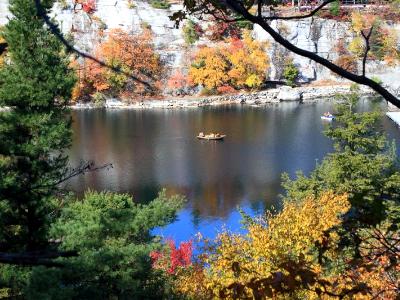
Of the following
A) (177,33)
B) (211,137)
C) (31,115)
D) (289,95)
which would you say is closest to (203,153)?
(211,137)

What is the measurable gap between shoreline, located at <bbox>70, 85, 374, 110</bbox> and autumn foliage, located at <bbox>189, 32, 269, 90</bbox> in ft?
3.89

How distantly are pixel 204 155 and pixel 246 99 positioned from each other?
1198 centimetres

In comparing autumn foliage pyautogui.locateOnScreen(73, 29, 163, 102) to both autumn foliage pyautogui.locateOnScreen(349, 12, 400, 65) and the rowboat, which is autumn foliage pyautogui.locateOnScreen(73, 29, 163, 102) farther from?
autumn foliage pyautogui.locateOnScreen(349, 12, 400, 65)

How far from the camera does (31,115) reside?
6625mm

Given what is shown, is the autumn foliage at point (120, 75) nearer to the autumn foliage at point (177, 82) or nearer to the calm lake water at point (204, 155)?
the autumn foliage at point (177, 82)

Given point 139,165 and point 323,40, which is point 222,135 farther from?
point 323,40

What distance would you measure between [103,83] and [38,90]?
23236mm

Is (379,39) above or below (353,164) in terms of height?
above

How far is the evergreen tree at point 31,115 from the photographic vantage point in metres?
6.44

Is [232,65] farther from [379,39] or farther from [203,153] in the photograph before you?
[203,153]

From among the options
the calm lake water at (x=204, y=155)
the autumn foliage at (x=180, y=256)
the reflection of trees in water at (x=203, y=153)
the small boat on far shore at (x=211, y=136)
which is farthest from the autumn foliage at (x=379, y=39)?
the autumn foliage at (x=180, y=256)

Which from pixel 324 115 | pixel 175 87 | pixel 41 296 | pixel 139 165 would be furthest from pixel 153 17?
pixel 41 296

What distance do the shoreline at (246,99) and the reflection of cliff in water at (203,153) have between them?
8.76 ft

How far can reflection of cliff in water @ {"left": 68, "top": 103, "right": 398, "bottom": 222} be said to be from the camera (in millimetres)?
13695
